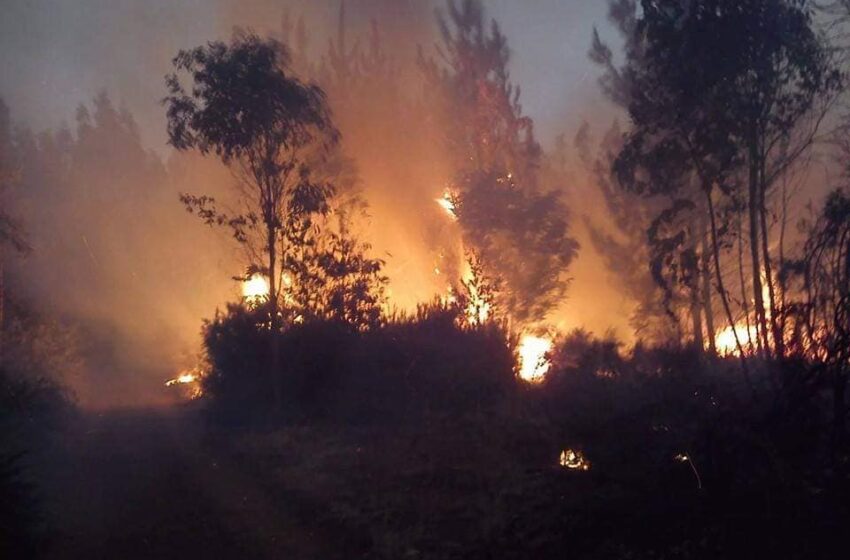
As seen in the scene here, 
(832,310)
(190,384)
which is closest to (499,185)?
(190,384)

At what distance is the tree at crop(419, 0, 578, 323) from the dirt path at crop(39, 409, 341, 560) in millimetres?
18895

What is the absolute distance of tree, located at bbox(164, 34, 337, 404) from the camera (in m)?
15.2

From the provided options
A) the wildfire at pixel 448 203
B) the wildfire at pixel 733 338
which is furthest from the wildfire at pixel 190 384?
the wildfire at pixel 448 203

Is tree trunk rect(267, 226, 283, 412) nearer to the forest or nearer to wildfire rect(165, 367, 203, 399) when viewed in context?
the forest

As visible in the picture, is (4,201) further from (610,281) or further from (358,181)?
(610,281)

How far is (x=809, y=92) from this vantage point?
13.6m

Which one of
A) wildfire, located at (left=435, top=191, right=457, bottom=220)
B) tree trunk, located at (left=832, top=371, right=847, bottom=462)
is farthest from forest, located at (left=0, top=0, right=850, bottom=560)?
wildfire, located at (left=435, top=191, right=457, bottom=220)

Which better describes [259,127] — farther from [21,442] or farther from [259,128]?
[21,442]

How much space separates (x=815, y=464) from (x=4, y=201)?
24896mm

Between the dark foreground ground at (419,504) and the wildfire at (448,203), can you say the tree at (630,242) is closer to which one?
the wildfire at (448,203)

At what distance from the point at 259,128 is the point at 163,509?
7.44m

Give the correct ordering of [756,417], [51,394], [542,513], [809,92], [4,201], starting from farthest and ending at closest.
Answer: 1. [4,201]
2. [51,394]
3. [809,92]
4. [756,417]
5. [542,513]

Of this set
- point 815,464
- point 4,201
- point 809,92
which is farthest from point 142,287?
point 815,464

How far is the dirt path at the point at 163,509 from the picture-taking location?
28.0ft
